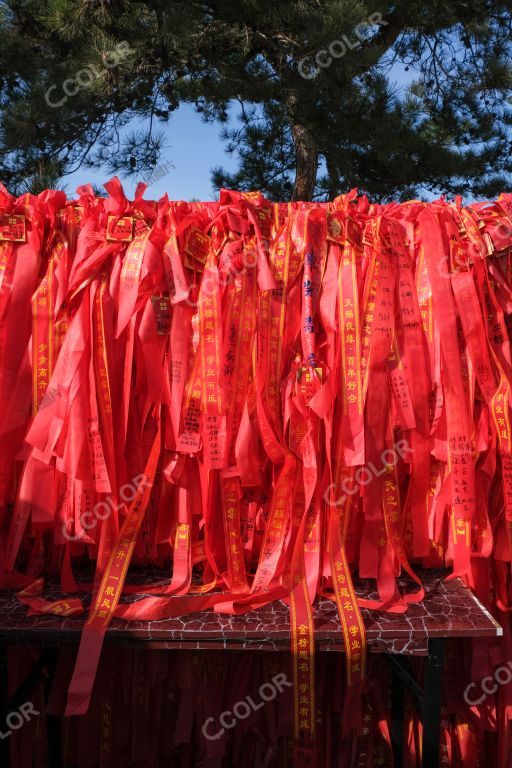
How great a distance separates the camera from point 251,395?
1.41 metres

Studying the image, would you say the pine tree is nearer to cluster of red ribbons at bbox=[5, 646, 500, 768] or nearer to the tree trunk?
the tree trunk

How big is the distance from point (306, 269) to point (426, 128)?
3067 millimetres

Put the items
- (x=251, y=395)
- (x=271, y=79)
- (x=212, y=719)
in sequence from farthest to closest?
1. (x=271, y=79)
2. (x=212, y=719)
3. (x=251, y=395)

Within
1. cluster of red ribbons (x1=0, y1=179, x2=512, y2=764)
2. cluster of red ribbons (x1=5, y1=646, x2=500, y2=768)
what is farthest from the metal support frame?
cluster of red ribbons (x1=5, y1=646, x2=500, y2=768)

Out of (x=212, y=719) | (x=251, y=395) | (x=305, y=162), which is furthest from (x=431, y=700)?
(x=305, y=162)

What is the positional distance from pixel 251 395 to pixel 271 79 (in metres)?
2.34

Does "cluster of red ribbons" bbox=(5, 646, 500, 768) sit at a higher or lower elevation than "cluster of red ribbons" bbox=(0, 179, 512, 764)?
lower

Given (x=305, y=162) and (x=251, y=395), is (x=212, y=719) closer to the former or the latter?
(x=251, y=395)

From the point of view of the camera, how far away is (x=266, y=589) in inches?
52.7

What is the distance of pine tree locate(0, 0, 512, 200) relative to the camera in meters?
2.70

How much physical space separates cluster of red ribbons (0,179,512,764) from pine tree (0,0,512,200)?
1517 millimetres

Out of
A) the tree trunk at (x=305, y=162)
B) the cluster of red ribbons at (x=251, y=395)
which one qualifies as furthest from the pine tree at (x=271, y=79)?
the cluster of red ribbons at (x=251, y=395)

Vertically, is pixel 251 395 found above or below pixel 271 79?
below

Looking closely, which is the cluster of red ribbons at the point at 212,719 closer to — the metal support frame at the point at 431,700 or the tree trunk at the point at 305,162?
the metal support frame at the point at 431,700
